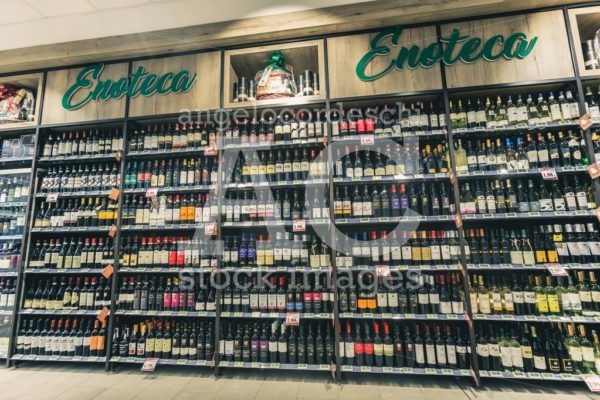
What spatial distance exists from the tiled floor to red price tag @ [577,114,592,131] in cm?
224

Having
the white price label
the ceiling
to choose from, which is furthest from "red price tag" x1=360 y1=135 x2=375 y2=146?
the white price label

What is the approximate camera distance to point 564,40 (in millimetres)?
2738

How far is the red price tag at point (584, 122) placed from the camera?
255 cm

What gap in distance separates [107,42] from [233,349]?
3.62 m

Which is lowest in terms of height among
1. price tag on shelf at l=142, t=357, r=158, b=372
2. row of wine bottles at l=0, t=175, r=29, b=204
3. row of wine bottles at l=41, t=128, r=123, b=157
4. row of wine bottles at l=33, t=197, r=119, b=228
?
price tag on shelf at l=142, t=357, r=158, b=372

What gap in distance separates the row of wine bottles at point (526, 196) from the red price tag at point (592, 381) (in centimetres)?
137

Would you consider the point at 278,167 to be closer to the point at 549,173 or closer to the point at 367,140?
the point at 367,140

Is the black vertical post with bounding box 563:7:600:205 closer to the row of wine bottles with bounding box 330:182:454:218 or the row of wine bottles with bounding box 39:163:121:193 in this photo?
the row of wine bottles with bounding box 330:182:454:218

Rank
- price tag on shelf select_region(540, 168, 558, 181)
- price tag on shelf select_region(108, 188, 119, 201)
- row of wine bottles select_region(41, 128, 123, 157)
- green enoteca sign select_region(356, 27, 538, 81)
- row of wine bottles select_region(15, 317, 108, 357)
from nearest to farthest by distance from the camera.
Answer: price tag on shelf select_region(540, 168, 558, 181), green enoteca sign select_region(356, 27, 538, 81), row of wine bottles select_region(15, 317, 108, 357), price tag on shelf select_region(108, 188, 119, 201), row of wine bottles select_region(41, 128, 123, 157)

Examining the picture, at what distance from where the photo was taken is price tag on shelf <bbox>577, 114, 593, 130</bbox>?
255 centimetres

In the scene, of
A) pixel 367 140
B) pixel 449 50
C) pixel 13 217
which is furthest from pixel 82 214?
pixel 449 50

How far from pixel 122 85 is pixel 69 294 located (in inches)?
94.6

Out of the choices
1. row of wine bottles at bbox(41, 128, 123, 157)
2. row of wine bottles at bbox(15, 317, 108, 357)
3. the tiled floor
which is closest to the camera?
the tiled floor

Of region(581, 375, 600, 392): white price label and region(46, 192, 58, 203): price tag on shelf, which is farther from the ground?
region(46, 192, 58, 203): price tag on shelf
